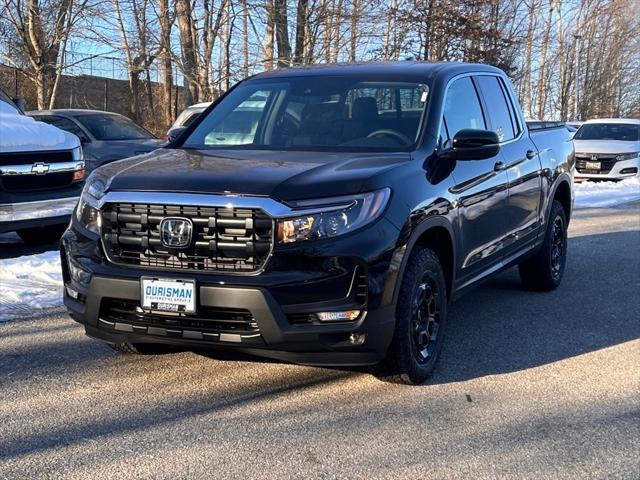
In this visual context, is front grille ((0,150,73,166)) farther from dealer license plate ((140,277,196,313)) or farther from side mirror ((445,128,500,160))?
side mirror ((445,128,500,160))

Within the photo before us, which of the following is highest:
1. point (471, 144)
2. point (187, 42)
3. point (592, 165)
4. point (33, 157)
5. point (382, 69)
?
point (187, 42)

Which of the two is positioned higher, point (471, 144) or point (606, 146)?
point (471, 144)

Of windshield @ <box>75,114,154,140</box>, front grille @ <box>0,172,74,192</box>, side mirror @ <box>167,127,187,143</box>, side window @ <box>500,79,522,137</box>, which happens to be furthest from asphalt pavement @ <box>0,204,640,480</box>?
windshield @ <box>75,114,154,140</box>

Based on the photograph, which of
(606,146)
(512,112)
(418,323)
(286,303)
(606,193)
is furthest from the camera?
(606,146)

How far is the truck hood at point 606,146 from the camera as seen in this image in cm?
1792

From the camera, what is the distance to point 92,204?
418 cm

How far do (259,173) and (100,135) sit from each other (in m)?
9.27

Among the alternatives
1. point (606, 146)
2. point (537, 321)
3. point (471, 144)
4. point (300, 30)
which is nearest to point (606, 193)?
point (606, 146)

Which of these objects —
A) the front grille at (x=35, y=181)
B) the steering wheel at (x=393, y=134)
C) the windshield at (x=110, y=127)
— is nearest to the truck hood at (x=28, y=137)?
the front grille at (x=35, y=181)

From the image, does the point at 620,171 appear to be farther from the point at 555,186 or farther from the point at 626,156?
the point at 555,186

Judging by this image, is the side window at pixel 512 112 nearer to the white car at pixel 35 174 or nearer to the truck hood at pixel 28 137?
the white car at pixel 35 174

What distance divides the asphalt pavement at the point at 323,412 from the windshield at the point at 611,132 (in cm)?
1473

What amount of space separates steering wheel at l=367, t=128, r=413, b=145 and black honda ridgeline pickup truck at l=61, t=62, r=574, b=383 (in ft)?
0.04

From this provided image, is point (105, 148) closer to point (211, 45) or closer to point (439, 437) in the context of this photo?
point (211, 45)
